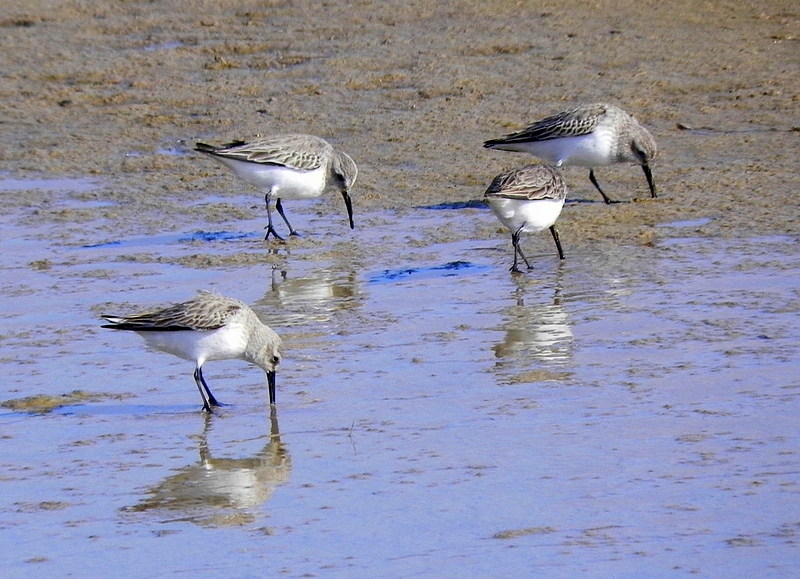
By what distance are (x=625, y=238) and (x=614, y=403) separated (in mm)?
4381

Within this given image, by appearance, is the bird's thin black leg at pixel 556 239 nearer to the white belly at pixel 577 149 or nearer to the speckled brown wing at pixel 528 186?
the speckled brown wing at pixel 528 186

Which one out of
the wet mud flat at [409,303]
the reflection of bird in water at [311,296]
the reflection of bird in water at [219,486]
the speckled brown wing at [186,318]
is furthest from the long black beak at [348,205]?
the reflection of bird in water at [219,486]

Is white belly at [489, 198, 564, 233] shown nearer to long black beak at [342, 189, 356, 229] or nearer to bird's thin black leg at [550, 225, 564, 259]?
bird's thin black leg at [550, 225, 564, 259]

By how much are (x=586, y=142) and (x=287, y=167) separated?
2821 millimetres

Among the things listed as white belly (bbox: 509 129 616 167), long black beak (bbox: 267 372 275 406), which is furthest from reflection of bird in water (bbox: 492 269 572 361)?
white belly (bbox: 509 129 616 167)

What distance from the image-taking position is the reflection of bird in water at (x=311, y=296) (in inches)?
400

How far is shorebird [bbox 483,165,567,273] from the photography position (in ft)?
35.3

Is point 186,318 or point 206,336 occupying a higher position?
point 186,318

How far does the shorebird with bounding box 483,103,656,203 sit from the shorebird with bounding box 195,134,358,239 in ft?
4.67

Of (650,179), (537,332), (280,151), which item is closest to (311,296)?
(537,332)

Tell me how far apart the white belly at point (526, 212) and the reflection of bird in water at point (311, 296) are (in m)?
1.28

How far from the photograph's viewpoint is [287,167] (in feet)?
41.6

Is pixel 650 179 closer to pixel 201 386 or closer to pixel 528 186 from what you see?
pixel 528 186

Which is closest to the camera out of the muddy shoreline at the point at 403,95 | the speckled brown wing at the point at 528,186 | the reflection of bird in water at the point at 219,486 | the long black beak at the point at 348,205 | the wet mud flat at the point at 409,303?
the wet mud flat at the point at 409,303
